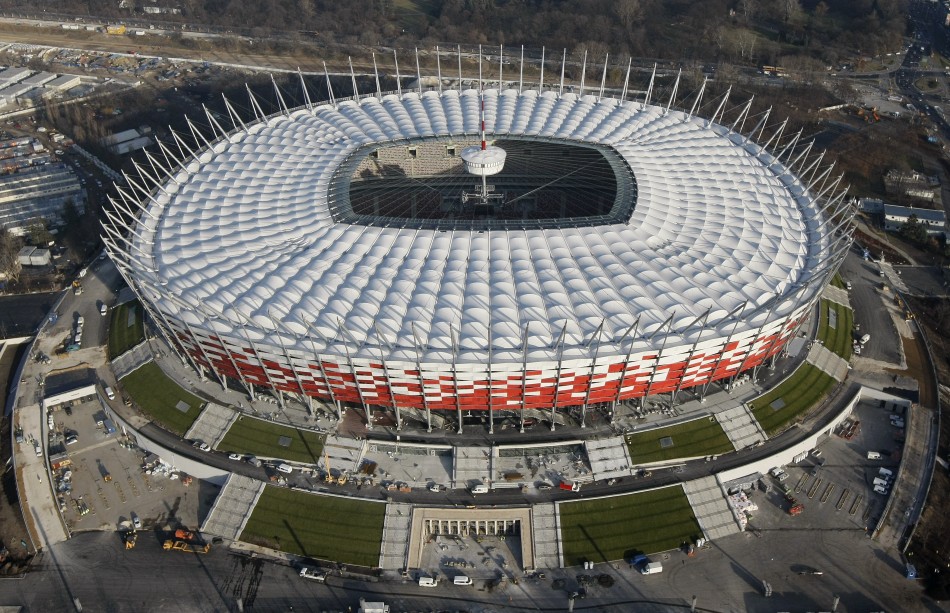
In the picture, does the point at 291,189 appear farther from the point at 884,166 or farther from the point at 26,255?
the point at 884,166

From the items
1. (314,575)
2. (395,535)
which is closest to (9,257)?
(314,575)

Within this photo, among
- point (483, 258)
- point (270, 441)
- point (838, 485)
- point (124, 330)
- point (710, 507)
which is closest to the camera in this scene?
point (710, 507)

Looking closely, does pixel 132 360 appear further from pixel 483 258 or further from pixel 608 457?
pixel 608 457

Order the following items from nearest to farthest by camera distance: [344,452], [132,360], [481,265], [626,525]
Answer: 1. [626,525]
2. [344,452]
3. [481,265]
4. [132,360]

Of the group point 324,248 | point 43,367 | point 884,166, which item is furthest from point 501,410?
point 884,166

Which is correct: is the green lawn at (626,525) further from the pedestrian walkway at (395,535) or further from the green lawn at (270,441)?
the green lawn at (270,441)
